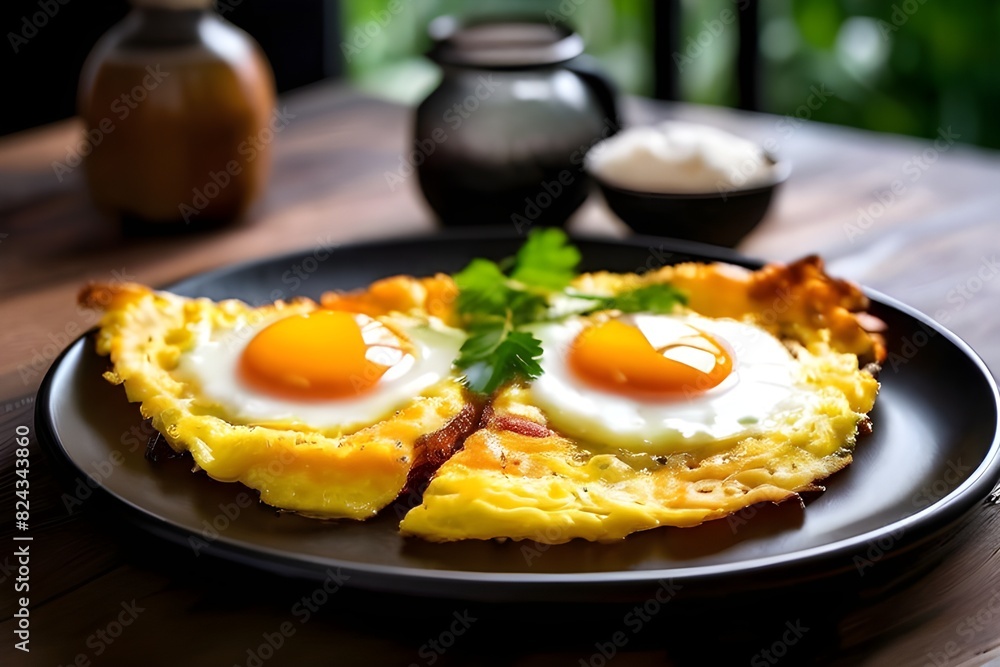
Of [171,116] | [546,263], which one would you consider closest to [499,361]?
[546,263]

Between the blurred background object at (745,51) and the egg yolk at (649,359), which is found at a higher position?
the egg yolk at (649,359)

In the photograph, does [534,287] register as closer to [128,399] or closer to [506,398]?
[506,398]

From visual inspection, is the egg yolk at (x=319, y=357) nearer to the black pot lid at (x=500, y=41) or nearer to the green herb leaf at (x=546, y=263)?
the green herb leaf at (x=546, y=263)

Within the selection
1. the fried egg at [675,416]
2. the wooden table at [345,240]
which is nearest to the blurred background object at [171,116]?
the wooden table at [345,240]

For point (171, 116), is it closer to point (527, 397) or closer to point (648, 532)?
point (527, 397)

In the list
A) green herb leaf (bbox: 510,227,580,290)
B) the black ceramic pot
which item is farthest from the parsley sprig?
the black ceramic pot
